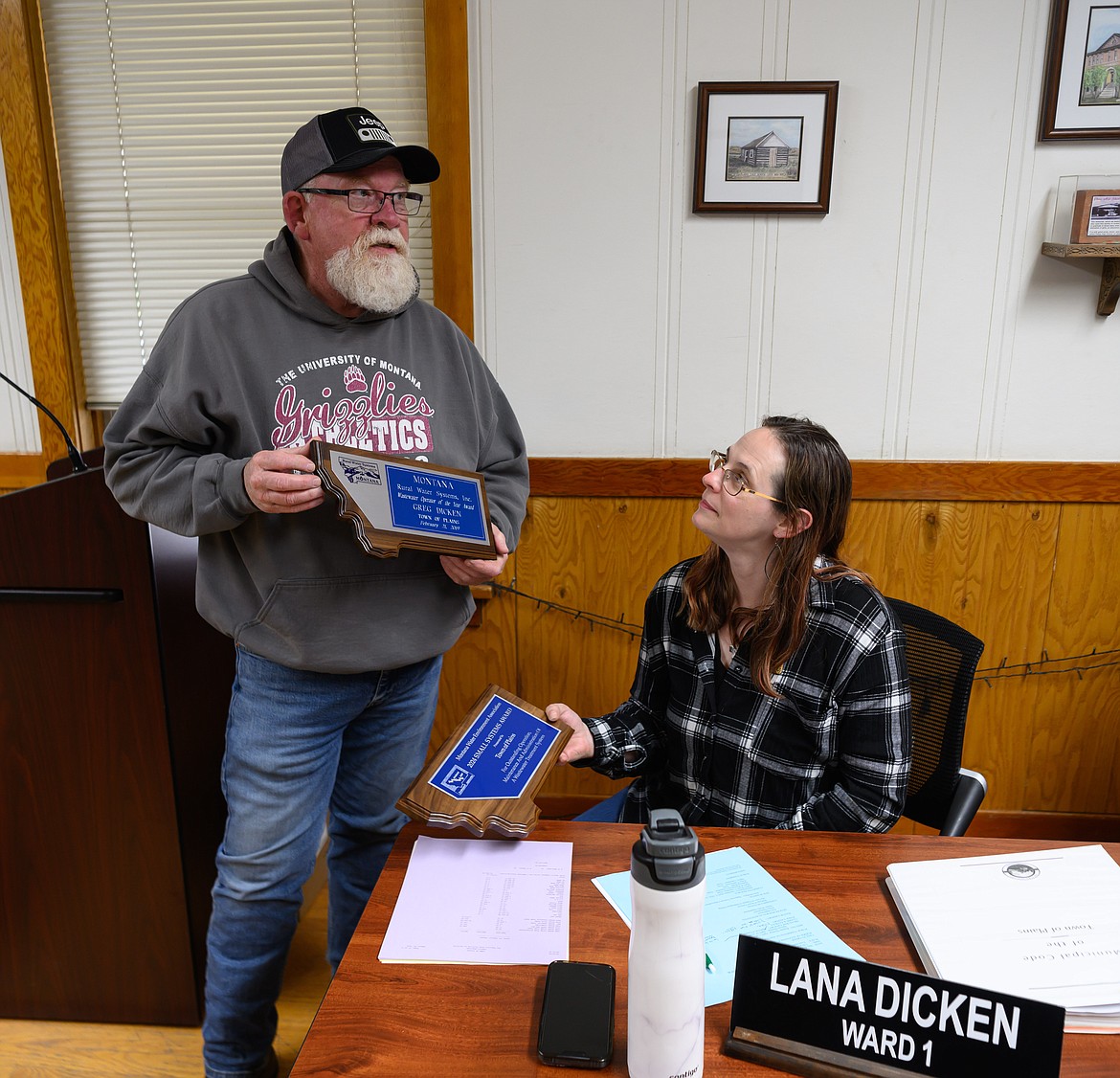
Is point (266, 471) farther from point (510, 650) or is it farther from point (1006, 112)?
point (1006, 112)

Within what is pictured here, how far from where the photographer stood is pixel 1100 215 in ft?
6.91

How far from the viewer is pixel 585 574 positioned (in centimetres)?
248

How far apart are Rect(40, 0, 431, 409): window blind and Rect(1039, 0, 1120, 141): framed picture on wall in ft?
5.07

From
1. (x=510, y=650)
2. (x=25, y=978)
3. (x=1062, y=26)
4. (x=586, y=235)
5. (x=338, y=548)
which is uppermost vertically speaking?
(x=1062, y=26)

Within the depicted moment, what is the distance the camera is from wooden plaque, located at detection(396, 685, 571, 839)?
3.68ft

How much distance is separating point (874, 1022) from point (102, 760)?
156cm

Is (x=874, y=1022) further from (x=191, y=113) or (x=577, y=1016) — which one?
(x=191, y=113)

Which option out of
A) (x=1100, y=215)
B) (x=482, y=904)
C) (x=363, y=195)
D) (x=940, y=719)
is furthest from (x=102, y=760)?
(x=1100, y=215)

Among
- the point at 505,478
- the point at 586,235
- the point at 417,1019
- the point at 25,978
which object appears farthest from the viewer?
the point at 586,235

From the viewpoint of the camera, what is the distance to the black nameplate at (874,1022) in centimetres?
73

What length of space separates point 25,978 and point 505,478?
1.50 metres

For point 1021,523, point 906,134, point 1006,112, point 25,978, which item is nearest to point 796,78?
point 906,134

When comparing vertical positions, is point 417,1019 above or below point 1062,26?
below

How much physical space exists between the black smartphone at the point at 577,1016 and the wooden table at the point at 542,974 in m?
0.01
